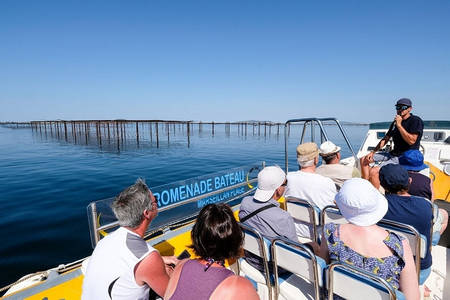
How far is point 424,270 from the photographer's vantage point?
2236mm

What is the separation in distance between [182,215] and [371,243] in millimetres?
3184

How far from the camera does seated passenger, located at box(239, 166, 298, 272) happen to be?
2.22 m

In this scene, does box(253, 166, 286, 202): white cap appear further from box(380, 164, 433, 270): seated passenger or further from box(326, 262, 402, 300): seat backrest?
box(380, 164, 433, 270): seated passenger

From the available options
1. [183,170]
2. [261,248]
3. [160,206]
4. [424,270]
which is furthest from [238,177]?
[183,170]

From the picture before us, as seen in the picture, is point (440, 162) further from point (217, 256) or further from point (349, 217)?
point (217, 256)

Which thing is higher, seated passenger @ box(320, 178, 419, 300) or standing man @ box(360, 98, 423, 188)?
standing man @ box(360, 98, 423, 188)

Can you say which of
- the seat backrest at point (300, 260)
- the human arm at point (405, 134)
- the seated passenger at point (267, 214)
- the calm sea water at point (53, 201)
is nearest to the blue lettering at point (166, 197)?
the seated passenger at point (267, 214)

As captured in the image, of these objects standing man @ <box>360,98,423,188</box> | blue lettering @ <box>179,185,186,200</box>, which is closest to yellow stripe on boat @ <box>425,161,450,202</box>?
standing man @ <box>360,98,423,188</box>

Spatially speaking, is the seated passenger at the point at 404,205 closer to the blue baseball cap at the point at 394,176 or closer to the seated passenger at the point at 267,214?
the blue baseball cap at the point at 394,176

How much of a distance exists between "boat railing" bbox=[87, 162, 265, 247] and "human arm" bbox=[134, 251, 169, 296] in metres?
1.55

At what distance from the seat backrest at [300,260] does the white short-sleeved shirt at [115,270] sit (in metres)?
1.13

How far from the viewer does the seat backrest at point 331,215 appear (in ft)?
8.31

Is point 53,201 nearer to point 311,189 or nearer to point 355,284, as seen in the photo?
point 311,189

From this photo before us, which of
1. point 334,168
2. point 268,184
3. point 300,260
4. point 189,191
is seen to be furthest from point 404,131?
point 189,191
